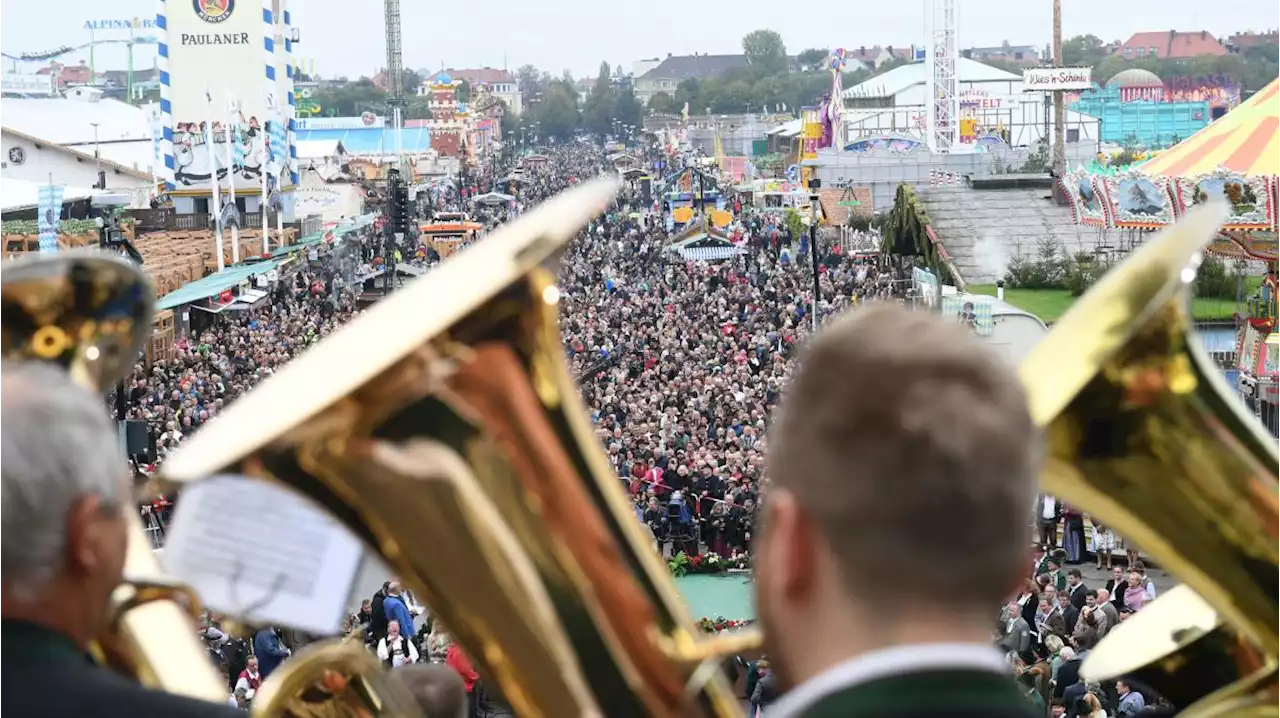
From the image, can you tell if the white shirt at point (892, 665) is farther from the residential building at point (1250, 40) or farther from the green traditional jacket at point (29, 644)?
the residential building at point (1250, 40)

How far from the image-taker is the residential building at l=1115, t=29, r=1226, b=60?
151500 mm

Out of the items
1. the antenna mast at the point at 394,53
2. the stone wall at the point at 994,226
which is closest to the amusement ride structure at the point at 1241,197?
the stone wall at the point at 994,226

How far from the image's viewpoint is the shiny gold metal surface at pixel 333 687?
2.47 meters

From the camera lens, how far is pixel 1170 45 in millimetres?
155125

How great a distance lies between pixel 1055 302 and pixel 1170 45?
13239cm

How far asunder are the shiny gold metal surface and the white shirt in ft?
4.22

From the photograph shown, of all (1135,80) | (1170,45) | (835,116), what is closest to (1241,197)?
(835,116)

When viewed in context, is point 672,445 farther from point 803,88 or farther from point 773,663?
point 803,88

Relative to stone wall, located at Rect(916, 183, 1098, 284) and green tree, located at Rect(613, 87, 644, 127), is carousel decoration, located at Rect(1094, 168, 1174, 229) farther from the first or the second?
green tree, located at Rect(613, 87, 644, 127)

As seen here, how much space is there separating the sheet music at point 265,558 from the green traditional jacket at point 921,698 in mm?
735

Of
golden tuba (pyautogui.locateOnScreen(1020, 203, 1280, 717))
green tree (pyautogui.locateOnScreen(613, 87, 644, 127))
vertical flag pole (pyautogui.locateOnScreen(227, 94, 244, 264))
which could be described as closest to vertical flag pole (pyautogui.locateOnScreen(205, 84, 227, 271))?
vertical flag pole (pyautogui.locateOnScreen(227, 94, 244, 264))

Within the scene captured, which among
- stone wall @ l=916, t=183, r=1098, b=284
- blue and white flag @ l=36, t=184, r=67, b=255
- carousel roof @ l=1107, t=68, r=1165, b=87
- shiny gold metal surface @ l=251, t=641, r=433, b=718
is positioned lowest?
stone wall @ l=916, t=183, r=1098, b=284

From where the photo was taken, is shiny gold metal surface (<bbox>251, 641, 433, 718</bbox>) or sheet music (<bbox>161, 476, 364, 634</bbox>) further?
shiny gold metal surface (<bbox>251, 641, 433, 718</bbox>)

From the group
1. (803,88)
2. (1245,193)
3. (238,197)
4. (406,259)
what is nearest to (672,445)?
(1245,193)
